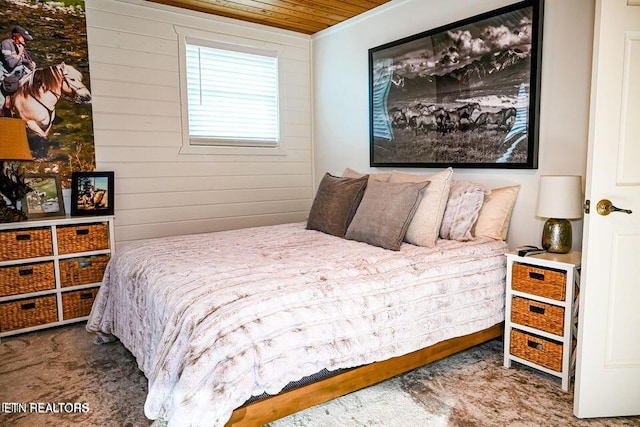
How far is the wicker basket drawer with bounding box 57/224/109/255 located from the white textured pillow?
8.39 feet

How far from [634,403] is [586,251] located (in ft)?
2.57

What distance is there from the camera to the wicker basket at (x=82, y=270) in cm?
332

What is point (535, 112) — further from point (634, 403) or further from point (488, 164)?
point (634, 403)

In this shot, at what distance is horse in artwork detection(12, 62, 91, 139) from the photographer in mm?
3307

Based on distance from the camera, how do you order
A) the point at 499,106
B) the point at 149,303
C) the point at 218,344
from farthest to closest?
the point at 499,106 < the point at 149,303 < the point at 218,344

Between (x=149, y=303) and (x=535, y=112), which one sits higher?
(x=535, y=112)

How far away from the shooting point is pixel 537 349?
8.06ft

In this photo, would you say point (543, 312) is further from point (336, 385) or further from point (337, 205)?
point (337, 205)

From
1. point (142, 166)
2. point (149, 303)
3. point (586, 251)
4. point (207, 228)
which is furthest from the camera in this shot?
point (207, 228)

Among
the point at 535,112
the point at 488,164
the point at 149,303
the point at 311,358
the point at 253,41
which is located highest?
the point at 253,41

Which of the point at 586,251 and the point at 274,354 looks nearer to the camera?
the point at 274,354

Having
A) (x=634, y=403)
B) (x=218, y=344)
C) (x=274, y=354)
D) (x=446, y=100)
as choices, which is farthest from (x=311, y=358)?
(x=446, y=100)

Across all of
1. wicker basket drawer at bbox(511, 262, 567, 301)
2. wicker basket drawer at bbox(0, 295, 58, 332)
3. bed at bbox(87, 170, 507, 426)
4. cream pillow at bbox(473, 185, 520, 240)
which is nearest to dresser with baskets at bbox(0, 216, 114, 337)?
wicker basket drawer at bbox(0, 295, 58, 332)

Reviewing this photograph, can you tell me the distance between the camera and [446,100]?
3354 mm
